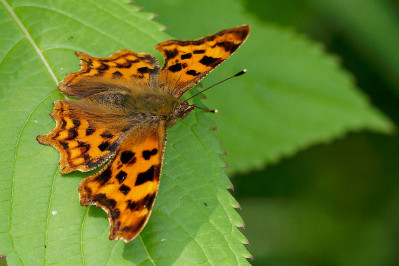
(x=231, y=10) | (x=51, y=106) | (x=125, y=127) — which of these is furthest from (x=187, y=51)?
(x=231, y=10)

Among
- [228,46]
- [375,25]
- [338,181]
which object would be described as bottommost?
[338,181]

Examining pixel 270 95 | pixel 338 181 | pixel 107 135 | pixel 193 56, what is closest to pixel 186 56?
pixel 193 56

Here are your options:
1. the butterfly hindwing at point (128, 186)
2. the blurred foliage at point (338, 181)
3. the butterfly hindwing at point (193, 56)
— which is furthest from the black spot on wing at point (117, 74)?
the blurred foliage at point (338, 181)

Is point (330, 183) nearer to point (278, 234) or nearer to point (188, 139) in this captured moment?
point (278, 234)

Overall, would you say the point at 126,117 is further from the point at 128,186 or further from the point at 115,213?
the point at 115,213

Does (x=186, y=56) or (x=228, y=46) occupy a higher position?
(x=228, y=46)

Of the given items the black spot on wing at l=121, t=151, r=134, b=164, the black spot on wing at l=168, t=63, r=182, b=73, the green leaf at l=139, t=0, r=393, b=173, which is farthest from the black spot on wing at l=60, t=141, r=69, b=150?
the green leaf at l=139, t=0, r=393, b=173

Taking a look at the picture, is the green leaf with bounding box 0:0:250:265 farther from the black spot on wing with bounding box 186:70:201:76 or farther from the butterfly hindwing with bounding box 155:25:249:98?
the black spot on wing with bounding box 186:70:201:76
